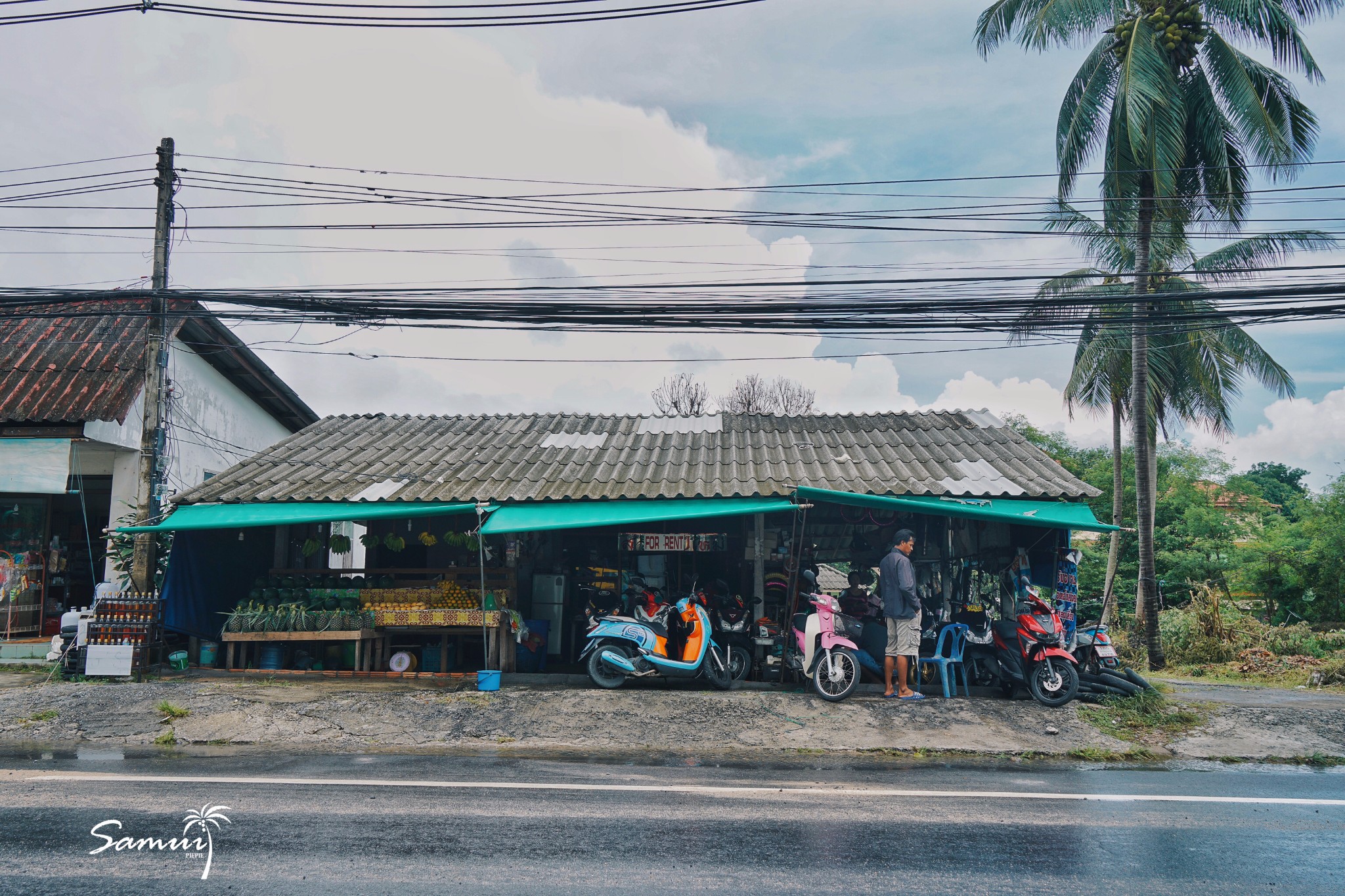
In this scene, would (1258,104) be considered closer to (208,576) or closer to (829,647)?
(829,647)

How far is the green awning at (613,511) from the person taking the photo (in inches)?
396

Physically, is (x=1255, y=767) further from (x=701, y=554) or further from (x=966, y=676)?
(x=701, y=554)

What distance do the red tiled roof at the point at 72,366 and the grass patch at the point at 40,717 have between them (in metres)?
5.54

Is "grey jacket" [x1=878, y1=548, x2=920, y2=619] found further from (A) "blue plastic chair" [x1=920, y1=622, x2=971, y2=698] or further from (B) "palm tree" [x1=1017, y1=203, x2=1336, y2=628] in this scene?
(B) "palm tree" [x1=1017, y1=203, x2=1336, y2=628]

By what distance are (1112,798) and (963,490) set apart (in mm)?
4894

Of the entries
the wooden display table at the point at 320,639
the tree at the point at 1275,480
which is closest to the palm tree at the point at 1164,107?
the wooden display table at the point at 320,639

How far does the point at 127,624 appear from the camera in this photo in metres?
11.0

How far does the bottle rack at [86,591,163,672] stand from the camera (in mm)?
10901

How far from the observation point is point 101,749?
7.69 metres

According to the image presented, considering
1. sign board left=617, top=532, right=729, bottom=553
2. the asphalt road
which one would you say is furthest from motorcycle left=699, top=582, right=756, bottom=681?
the asphalt road

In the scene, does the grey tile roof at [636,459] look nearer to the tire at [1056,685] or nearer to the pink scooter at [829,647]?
the pink scooter at [829,647]

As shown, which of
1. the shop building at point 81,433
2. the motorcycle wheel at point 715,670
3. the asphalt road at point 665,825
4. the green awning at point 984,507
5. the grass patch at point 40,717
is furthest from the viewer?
the shop building at point 81,433

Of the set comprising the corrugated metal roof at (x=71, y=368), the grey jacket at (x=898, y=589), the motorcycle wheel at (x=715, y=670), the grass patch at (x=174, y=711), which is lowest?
the grass patch at (x=174, y=711)

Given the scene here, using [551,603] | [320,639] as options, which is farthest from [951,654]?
[320,639]
